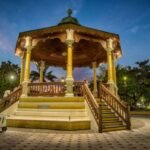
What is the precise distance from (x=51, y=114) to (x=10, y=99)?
147 inches

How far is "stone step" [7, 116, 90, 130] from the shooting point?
9.74 meters

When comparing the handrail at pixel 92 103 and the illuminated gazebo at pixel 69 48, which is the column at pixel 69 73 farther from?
the handrail at pixel 92 103

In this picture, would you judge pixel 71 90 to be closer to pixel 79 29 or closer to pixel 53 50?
pixel 79 29

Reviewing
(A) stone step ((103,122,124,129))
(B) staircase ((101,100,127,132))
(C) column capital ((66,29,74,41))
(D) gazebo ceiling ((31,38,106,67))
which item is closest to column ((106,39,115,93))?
(D) gazebo ceiling ((31,38,106,67))

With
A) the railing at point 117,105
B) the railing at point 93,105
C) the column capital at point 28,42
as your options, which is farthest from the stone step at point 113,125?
the column capital at point 28,42

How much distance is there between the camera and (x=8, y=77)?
34.1 meters

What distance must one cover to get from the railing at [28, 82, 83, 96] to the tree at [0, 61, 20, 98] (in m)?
18.8

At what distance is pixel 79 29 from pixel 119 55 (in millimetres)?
6040

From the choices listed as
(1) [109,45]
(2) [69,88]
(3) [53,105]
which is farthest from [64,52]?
(3) [53,105]

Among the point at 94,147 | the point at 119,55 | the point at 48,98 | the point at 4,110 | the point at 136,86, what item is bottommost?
the point at 94,147

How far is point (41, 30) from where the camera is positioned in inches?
524

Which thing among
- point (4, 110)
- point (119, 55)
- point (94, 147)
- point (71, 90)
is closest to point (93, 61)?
point (119, 55)

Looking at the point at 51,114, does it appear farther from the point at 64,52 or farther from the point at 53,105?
the point at 64,52

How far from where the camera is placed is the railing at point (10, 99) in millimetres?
12551
